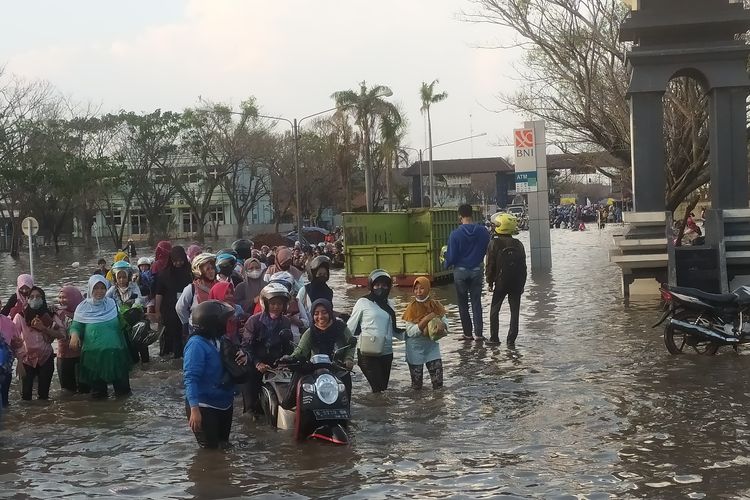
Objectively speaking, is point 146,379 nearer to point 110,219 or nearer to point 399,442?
point 399,442

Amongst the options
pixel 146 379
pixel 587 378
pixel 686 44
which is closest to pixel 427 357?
pixel 587 378

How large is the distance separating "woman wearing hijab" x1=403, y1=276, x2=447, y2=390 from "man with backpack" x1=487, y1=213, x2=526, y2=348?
2907 mm

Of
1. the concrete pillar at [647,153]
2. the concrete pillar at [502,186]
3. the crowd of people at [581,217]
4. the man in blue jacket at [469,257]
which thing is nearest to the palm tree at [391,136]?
the crowd of people at [581,217]

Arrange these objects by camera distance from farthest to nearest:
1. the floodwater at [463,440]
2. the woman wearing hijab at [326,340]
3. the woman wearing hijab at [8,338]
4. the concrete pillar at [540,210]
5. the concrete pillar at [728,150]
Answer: the concrete pillar at [540,210] → the concrete pillar at [728,150] → the woman wearing hijab at [8,338] → the woman wearing hijab at [326,340] → the floodwater at [463,440]

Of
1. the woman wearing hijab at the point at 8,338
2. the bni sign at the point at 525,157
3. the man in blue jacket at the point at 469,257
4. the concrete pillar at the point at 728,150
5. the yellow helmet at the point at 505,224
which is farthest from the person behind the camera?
the bni sign at the point at 525,157

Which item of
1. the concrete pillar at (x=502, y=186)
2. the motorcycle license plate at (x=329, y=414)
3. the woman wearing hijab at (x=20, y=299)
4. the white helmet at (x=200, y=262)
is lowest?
the motorcycle license plate at (x=329, y=414)

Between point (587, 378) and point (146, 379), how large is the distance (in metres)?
5.17

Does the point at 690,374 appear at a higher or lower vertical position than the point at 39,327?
lower

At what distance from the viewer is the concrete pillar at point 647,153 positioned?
1664cm

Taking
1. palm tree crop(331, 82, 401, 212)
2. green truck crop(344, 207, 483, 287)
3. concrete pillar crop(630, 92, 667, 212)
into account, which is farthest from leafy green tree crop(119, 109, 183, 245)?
concrete pillar crop(630, 92, 667, 212)

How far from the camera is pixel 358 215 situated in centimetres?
2597

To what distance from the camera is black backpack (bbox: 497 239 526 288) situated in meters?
12.5

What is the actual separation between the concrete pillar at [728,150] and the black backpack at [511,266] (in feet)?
18.3

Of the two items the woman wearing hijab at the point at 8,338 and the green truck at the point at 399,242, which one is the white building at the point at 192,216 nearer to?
the green truck at the point at 399,242
